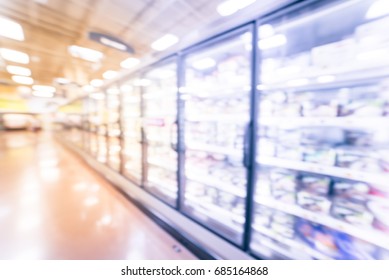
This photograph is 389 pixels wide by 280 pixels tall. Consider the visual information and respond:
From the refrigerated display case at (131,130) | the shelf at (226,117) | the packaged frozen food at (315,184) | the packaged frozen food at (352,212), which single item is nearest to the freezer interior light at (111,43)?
the refrigerated display case at (131,130)

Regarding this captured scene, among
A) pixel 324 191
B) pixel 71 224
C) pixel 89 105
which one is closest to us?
pixel 324 191

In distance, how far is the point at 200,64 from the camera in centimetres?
230

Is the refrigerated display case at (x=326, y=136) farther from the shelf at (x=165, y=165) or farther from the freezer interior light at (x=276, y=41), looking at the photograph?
the shelf at (x=165, y=165)

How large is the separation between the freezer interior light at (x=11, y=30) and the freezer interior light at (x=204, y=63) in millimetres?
3995

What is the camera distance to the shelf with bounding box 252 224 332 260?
1.23m

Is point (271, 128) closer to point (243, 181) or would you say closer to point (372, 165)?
point (243, 181)

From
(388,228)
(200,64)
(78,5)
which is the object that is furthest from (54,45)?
(388,228)

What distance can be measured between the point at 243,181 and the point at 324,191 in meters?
0.66

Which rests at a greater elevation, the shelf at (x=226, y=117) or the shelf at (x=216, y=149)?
the shelf at (x=226, y=117)

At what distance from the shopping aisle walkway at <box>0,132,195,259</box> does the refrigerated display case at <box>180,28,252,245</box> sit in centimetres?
49

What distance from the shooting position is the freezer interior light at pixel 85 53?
4.60 m

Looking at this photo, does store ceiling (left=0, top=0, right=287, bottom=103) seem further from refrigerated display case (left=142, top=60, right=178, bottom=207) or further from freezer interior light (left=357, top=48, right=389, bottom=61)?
freezer interior light (left=357, top=48, right=389, bottom=61)

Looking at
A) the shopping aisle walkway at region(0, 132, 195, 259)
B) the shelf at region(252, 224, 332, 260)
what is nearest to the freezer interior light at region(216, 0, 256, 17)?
the shelf at region(252, 224, 332, 260)

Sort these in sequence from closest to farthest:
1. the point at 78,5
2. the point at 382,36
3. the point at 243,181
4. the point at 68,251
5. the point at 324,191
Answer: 1. the point at 382,36
2. the point at 324,191
3. the point at 68,251
4. the point at 243,181
5. the point at 78,5
